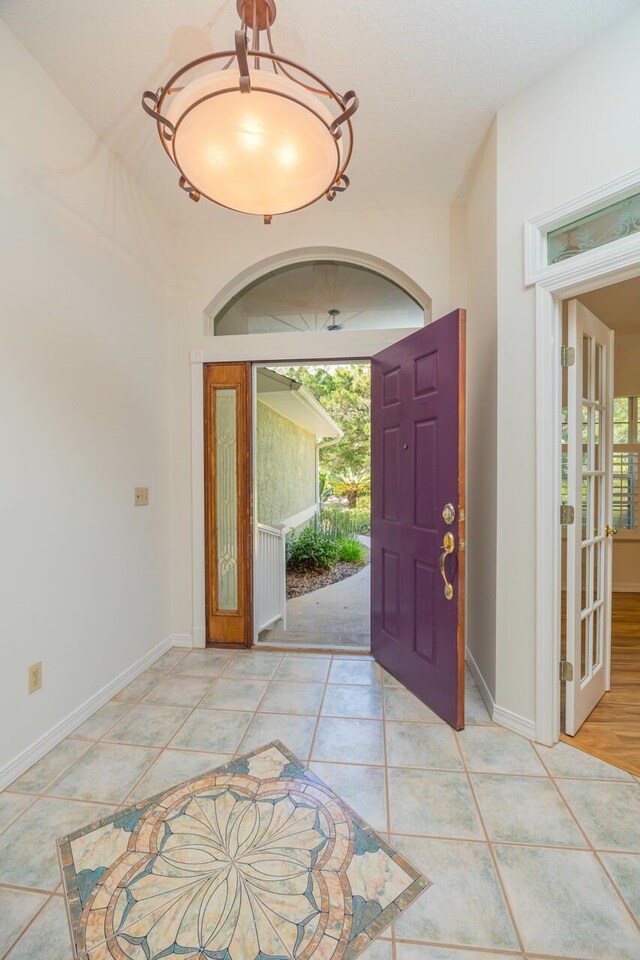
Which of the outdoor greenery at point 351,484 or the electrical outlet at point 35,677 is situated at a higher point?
the outdoor greenery at point 351,484

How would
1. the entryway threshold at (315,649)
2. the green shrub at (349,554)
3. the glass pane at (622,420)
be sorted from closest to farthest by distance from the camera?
1. the entryway threshold at (315,649)
2. the glass pane at (622,420)
3. the green shrub at (349,554)

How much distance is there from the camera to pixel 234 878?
1386mm

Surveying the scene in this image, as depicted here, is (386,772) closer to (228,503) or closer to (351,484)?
(228,503)

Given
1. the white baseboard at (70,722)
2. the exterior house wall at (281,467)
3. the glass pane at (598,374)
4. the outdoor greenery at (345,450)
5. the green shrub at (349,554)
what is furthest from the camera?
the outdoor greenery at (345,450)

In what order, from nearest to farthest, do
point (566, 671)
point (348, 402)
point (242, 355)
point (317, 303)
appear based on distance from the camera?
point (566, 671) < point (242, 355) < point (317, 303) < point (348, 402)

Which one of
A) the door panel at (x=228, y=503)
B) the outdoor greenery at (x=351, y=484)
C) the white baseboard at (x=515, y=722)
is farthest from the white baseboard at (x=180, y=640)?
the outdoor greenery at (x=351, y=484)

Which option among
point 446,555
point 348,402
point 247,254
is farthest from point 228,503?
point 348,402

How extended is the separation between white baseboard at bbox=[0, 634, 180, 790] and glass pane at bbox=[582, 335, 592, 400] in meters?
3.08

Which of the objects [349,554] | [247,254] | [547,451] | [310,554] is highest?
[247,254]

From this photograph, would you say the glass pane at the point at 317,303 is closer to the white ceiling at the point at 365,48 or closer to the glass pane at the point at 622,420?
the white ceiling at the point at 365,48

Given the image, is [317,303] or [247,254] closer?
[247,254]

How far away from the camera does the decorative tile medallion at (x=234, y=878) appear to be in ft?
3.95

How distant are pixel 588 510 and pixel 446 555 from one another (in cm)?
78

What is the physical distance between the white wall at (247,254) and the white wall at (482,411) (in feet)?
0.67
